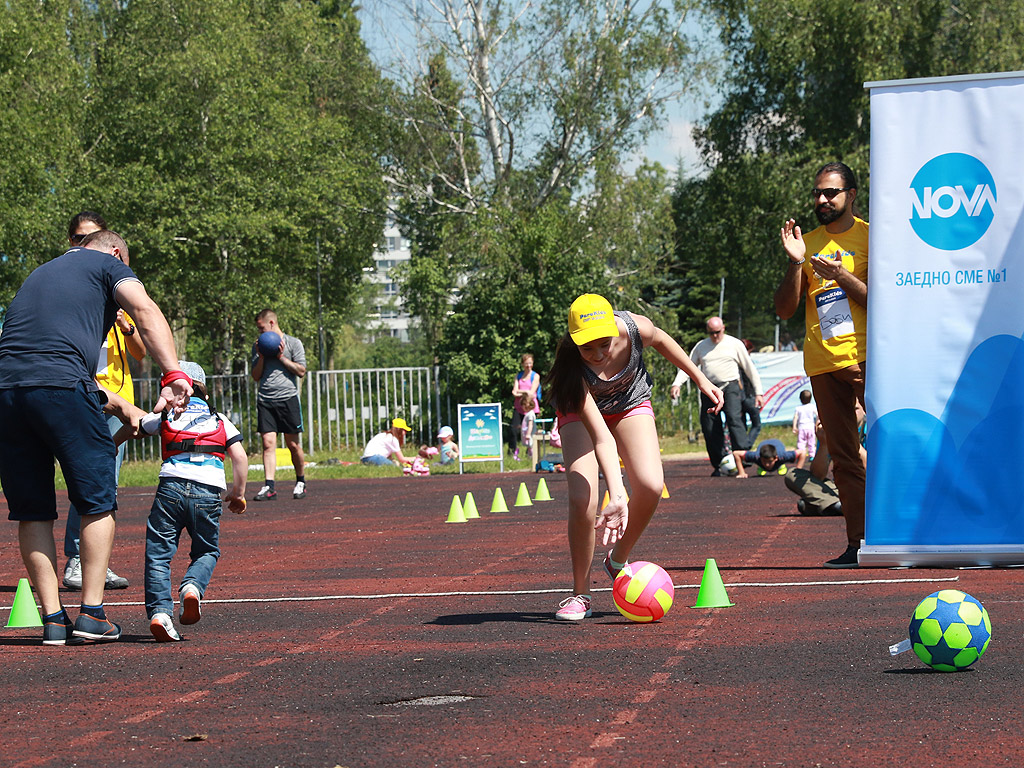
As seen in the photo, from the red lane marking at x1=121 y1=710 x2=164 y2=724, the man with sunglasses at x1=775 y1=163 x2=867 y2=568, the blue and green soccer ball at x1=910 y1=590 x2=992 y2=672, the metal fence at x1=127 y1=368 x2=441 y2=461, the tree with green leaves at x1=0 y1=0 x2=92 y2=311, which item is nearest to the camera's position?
the red lane marking at x1=121 y1=710 x2=164 y2=724

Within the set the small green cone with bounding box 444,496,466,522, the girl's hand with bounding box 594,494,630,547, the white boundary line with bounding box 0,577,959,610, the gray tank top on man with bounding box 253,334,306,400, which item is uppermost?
the gray tank top on man with bounding box 253,334,306,400

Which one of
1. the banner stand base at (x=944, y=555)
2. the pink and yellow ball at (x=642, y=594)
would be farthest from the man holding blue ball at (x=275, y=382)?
the pink and yellow ball at (x=642, y=594)

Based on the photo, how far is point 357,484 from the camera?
19797 millimetres

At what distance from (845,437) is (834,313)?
78 centimetres

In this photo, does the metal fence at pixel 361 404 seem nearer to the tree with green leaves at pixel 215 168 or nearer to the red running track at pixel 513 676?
the tree with green leaves at pixel 215 168

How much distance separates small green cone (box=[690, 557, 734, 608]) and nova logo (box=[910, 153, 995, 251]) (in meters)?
2.35

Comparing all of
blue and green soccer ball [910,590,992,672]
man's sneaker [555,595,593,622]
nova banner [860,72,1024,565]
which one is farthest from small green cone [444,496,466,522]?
blue and green soccer ball [910,590,992,672]

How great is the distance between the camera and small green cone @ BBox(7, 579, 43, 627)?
7.14 m

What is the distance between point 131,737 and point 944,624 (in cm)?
293

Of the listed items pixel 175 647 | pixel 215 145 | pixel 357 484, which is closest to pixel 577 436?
pixel 175 647

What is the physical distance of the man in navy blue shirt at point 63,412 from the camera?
6.25 meters

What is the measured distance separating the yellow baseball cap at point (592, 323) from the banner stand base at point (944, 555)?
257cm

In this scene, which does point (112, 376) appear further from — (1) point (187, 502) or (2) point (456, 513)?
(2) point (456, 513)

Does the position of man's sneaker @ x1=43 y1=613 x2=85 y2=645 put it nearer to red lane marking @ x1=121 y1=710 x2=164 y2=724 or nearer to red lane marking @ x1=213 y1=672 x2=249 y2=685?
red lane marking @ x1=213 y1=672 x2=249 y2=685
